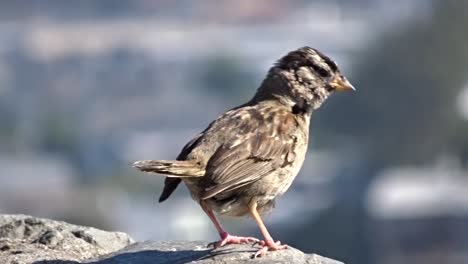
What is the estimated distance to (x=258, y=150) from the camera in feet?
39.5

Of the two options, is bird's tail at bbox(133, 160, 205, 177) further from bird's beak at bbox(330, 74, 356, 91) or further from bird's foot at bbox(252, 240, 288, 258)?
bird's beak at bbox(330, 74, 356, 91)

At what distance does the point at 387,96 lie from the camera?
2808 inches

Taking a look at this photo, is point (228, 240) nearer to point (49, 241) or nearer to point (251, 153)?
point (251, 153)

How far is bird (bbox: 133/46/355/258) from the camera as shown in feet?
38.3

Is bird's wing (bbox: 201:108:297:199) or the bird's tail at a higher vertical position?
bird's wing (bbox: 201:108:297:199)

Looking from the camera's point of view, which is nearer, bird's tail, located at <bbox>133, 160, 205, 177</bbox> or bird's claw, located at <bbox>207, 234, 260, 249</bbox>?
bird's tail, located at <bbox>133, 160, 205, 177</bbox>

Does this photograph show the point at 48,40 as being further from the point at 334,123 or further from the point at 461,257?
the point at 461,257

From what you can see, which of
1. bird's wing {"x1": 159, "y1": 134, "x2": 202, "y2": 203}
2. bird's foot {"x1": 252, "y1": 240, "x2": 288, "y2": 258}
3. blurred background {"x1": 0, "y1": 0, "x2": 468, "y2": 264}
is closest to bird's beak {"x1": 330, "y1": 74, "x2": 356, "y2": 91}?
bird's wing {"x1": 159, "y1": 134, "x2": 202, "y2": 203}

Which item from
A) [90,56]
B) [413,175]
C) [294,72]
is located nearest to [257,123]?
[294,72]

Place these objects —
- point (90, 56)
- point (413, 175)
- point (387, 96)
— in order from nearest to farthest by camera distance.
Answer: point (413, 175)
point (387, 96)
point (90, 56)

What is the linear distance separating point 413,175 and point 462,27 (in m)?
7.24

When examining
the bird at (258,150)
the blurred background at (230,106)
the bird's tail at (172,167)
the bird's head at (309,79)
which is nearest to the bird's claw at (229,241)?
the bird at (258,150)

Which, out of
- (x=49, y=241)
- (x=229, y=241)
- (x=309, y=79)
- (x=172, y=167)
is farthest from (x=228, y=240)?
(x=309, y=79)

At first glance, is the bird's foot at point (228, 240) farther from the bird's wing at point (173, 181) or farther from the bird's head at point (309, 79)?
the bird's head at point (309, 79)
